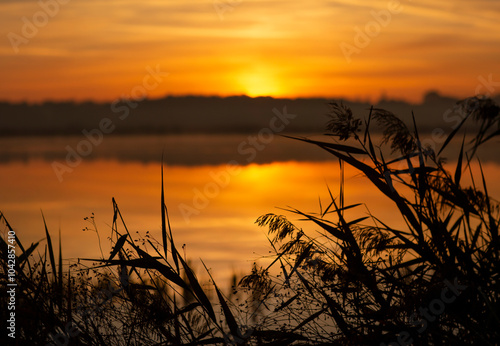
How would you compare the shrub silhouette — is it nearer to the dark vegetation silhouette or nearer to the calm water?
the dark vegetation silhouette

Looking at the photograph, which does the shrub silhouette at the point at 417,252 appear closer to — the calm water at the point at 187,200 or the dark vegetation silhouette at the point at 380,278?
the dark vegetation silhouette at the point at 380,278

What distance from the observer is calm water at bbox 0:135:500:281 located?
7535mm

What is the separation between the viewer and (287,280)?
293 cm

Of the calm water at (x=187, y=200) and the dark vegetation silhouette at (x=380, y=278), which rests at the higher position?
the calm water at (x=187, y=200)

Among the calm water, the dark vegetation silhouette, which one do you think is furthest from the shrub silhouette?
the calm water

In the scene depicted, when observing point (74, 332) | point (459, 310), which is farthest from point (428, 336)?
point (74, 332)

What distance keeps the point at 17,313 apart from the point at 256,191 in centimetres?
1063

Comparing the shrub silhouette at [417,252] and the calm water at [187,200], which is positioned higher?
the calm water at [187,200]

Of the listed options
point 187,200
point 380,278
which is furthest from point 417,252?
point 187,200

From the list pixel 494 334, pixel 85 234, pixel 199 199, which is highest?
pixel 199 199

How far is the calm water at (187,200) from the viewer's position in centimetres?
754

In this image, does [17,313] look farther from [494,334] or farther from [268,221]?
[494,334]

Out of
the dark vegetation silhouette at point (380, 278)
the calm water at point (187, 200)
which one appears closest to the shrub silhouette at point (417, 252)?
the dark vegetation silhouette at point (380, 278)

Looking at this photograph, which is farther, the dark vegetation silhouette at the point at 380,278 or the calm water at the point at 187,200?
the calm water at the point at 187,200
